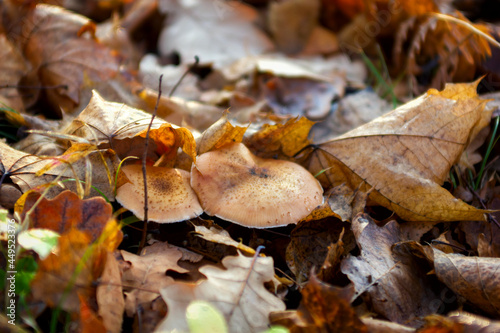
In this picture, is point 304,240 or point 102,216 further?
point 304,240

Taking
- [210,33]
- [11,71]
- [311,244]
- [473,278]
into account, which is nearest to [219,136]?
[311,244]

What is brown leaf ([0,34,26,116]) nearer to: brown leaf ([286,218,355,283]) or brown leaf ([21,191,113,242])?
brown leaf ([21,191,113,242])

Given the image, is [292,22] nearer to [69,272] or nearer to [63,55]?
[63,55]

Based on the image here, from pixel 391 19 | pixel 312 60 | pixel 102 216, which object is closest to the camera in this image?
pixel 102 216

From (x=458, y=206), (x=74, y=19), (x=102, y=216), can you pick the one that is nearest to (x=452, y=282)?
(x=458, y=206)

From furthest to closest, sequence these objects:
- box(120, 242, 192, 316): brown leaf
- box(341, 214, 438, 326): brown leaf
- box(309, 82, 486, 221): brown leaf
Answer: box(309, 82, 486, 221): brown leaf, box(341, 214, 438, 326): brown leaf, box(120, 242, 192, 316): brown leaf

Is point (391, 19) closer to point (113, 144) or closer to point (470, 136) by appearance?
point (470, 136)

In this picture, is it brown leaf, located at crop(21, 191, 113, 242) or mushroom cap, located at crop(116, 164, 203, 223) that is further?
mushroom cap, located at crop(116, 164, 203, 223)

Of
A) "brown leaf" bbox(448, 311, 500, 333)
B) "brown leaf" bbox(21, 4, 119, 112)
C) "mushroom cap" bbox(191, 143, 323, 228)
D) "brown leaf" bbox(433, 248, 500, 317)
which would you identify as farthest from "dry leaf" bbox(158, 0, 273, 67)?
"brown leaf" bbox(448, 311, 500, 333)
